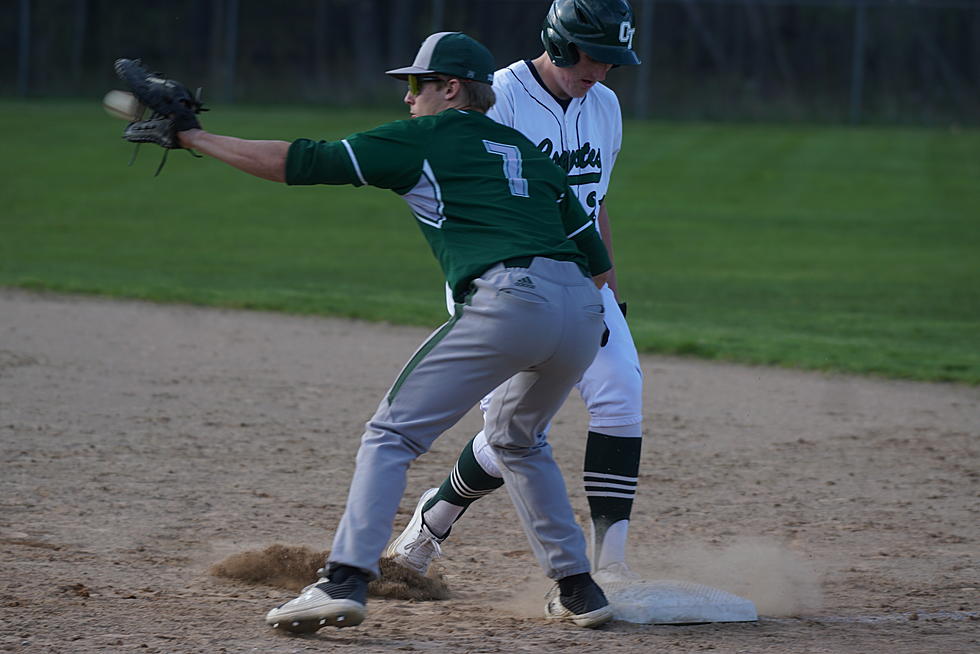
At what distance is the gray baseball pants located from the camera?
135 inches

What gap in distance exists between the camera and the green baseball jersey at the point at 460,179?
3398mm

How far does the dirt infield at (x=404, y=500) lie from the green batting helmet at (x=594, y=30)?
180 cm

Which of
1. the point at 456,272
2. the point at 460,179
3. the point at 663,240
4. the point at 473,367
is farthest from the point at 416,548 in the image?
the point at 663,240

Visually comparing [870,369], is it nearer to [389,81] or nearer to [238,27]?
[389,81]

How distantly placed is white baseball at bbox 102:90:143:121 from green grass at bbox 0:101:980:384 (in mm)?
5860

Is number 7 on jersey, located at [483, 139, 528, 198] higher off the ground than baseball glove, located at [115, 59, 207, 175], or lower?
lower

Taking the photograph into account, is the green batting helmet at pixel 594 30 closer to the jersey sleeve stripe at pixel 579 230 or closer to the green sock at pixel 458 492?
the jersey sleeve stripe at pixel 579 230

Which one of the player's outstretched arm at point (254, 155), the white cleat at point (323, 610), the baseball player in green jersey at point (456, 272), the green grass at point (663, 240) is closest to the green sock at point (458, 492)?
the baseball player in green jersey at point (456, 272)

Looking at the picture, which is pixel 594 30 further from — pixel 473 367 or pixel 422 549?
pixel 422 549

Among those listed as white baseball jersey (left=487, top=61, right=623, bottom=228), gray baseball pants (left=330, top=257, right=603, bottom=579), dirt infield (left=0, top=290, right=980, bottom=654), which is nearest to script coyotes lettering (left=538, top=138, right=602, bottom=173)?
white baseball jersey (left=487, top=61, right=623, bottom=228)

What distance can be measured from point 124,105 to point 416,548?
1.74 meters

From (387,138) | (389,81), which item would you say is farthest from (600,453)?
(389,81)

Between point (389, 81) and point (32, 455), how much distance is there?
24.1 meters

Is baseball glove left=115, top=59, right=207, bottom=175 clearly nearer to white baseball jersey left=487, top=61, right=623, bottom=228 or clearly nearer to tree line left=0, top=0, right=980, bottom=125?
white baseball jersey left=487, top=61, right=623, bottom=228
